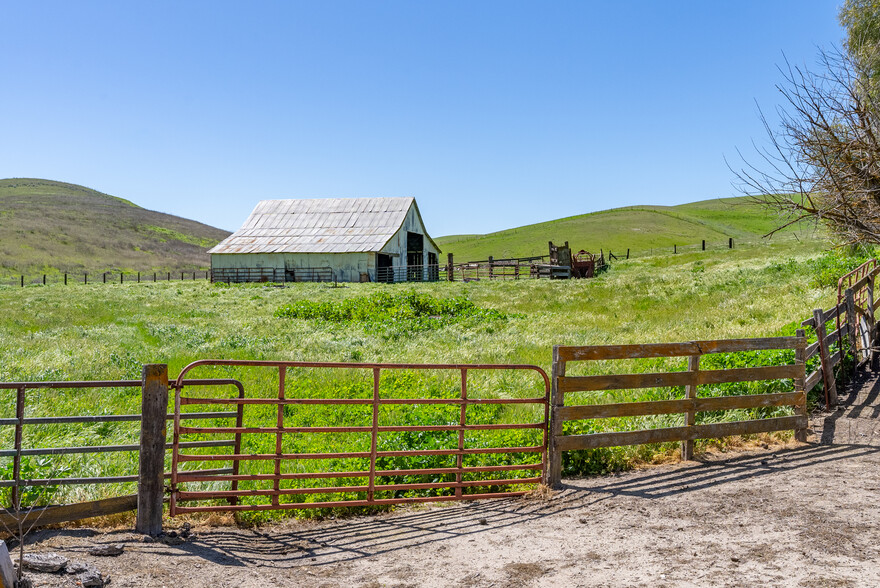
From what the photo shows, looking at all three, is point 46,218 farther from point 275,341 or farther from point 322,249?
point 275,341

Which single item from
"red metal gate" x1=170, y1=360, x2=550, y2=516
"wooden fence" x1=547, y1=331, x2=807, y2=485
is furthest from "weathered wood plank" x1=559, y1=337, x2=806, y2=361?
"red metal gate" x1=170, y1=360, x2=550, y2=516

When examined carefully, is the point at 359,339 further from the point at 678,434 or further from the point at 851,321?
the point at 851,321

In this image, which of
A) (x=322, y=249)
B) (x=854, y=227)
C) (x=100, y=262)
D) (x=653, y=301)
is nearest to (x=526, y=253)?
(x=322, y=249)

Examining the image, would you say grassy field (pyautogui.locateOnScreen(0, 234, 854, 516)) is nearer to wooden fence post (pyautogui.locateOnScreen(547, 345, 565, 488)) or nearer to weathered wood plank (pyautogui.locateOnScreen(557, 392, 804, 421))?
wooden fence post (pyautogui.locateOnScreen(547, 345, 565, 488))

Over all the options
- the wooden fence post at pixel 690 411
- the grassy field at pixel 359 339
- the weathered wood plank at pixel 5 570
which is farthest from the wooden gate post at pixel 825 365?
the weathered wood plank at pixel 5 570

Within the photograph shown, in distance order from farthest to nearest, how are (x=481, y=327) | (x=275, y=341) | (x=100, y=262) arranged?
1. (x=100, y=262)
2. (x=481, y=327)
3. (x=275, y=341)

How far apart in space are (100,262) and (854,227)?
88664mm

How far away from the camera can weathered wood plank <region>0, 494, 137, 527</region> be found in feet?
16.9

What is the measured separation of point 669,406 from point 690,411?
1.33ft

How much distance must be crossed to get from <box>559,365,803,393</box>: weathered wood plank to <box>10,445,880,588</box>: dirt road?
107cm

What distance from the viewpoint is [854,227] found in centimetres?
1102

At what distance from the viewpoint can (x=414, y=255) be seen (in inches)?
2203

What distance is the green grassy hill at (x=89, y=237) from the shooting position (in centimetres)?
7975

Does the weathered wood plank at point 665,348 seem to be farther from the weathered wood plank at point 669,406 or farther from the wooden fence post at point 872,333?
the wooden fence post at point 872,333
